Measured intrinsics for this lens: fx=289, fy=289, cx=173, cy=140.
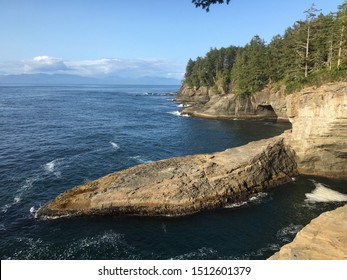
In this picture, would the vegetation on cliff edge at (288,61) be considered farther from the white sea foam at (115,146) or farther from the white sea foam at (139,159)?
the white sea foam at (115,146)

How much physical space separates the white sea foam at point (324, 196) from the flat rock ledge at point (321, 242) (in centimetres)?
1544

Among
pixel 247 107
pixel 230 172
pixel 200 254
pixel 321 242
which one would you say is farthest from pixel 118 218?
pixel 247 107

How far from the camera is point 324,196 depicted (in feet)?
118

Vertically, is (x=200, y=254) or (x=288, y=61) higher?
(x=288, y=61)

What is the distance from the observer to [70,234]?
2783cm

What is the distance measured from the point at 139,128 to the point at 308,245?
62941 millimetres

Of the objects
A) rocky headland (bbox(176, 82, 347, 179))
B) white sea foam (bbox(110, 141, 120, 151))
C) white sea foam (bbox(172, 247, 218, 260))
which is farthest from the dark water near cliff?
rocky headland (bbox(176, 82, 347, 179))

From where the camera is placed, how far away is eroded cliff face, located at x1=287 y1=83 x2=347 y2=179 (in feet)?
123

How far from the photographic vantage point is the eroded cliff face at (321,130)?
37.5 m

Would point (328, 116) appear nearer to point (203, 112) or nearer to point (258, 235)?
point (258, 235)

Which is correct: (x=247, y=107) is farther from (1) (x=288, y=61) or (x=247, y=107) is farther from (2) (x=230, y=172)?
(2) (x=230, y=172)

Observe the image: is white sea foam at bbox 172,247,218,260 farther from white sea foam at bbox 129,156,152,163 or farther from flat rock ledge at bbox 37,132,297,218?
white sea foam at bbox 129,156,152,163

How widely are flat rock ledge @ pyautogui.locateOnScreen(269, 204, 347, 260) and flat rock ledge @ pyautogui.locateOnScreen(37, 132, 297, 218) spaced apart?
14.5m

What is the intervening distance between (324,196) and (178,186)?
18442 mm
